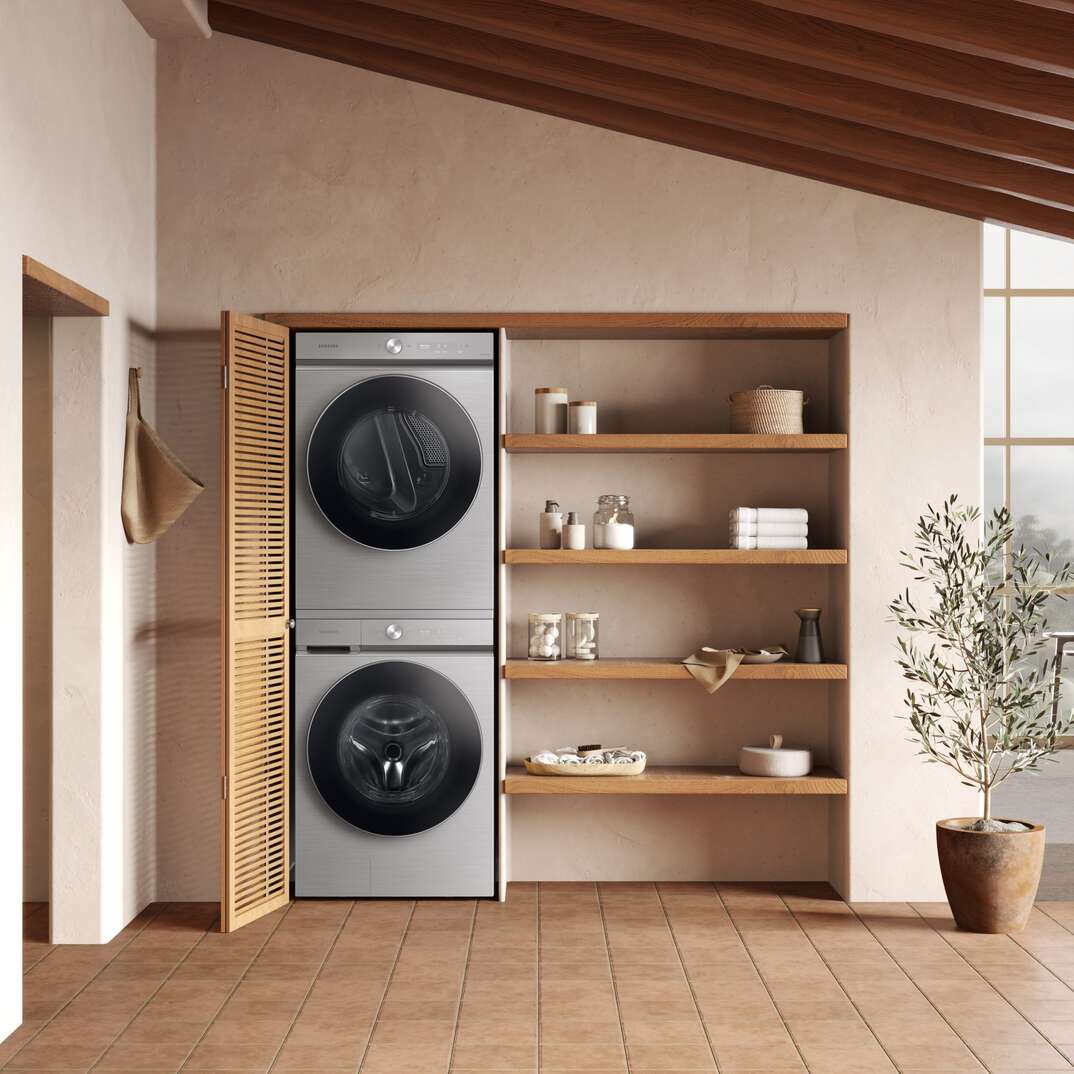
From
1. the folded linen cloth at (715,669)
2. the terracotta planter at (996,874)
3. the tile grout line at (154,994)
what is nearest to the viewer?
the tile grout line at (154,994)

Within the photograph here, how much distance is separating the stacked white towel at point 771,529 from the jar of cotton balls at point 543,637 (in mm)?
758

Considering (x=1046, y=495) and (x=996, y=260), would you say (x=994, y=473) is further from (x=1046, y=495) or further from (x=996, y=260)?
(x=996, y=260)

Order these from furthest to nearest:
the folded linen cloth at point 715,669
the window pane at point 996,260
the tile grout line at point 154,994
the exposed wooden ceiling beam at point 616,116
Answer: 1. the window pane at point 996,260
2. the folded linen cloth at point 715,669
3. the exposed wooden ceiling beam at point 616,116
4. the tile grout line at point 154,994

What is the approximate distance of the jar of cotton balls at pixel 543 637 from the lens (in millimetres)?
4797

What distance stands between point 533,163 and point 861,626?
2.14 metres

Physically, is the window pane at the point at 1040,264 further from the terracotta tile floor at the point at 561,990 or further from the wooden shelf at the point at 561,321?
the terracotta tile floor at the point at 561,990

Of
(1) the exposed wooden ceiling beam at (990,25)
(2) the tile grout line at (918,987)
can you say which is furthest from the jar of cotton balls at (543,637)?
(1) the exposed wooden ceiling beam at (990,25)

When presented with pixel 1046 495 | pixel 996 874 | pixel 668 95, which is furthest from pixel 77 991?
pixel 1046 495

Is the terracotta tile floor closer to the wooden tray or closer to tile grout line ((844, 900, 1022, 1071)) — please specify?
tile grout line ((844, 900, 1022, 1071))

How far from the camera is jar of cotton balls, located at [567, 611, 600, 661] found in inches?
190

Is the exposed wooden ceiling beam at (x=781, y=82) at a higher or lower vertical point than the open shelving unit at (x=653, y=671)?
higher

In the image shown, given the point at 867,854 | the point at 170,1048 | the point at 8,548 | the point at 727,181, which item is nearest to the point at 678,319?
the point at 727,181

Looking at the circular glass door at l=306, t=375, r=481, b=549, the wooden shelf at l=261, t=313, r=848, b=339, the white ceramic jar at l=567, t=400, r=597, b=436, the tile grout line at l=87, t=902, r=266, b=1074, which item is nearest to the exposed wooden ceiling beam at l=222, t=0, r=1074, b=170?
the wooden shelf at l=261, t=313, r=848, b=339

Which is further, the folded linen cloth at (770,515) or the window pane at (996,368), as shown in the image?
the window pane at (996,368)
